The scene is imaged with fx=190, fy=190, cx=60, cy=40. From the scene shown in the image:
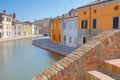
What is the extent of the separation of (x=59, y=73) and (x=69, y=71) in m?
0.25

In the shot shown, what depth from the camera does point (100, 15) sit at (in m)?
20.7

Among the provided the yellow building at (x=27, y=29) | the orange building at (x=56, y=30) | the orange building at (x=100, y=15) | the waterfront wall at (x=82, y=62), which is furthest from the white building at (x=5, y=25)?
the waterfront wall at (x=82, y=62)

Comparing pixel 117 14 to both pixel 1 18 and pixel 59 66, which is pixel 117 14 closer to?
pixel 59 66

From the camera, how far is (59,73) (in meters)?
4.66

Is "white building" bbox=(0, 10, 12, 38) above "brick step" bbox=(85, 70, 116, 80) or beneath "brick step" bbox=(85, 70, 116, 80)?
above

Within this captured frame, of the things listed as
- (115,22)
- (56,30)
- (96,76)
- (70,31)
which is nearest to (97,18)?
(115,22)

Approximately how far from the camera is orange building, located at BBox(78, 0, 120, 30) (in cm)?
1853

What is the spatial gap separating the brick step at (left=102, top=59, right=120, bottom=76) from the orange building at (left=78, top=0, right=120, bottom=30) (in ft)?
45.7

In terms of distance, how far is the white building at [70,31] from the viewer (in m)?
27.5

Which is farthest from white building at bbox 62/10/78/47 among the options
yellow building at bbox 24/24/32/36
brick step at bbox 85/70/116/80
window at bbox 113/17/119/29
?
yellow building at bbox 24/24/32/36

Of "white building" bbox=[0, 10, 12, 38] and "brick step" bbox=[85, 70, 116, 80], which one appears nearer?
"brick step" bbox=[85, 70, 116, 80]

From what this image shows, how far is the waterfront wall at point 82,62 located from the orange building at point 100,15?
1378cm

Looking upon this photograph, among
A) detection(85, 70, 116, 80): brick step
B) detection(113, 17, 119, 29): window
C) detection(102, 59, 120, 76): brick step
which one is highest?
detection(113, 17, 119, 29): window

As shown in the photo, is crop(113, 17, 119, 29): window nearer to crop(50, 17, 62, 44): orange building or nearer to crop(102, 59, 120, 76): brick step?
crop(102, 59, 120, 76): brick step
